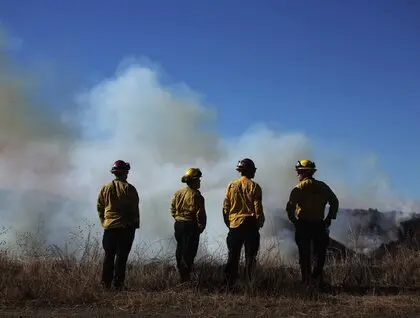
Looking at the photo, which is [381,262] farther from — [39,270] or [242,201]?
[39,270]

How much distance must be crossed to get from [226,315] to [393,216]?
12.5m

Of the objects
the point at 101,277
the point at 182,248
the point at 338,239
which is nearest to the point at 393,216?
the point at 338,239

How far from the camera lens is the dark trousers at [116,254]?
7.95 meters

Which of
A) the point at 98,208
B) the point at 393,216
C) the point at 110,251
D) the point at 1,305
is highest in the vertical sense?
the point at 393,216

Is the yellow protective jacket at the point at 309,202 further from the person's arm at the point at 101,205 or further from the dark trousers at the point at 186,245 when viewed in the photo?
the person's arm at the point at 101,205

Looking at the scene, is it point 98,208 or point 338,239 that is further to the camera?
point 338,239

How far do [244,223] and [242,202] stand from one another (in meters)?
0.31

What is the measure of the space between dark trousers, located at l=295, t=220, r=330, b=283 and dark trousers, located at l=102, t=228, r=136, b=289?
252 cm

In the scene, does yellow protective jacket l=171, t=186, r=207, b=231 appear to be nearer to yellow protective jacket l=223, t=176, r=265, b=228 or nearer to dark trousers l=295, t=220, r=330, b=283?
yellow protective jacket l=223, t=176, r=265, b=228

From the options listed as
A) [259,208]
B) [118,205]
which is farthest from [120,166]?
[259,208]

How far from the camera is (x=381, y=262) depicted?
985 cm

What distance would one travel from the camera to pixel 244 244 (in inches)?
317

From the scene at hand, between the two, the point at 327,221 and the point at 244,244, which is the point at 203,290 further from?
the point at 327,221

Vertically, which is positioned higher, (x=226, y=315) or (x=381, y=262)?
(x=381, y=262)
